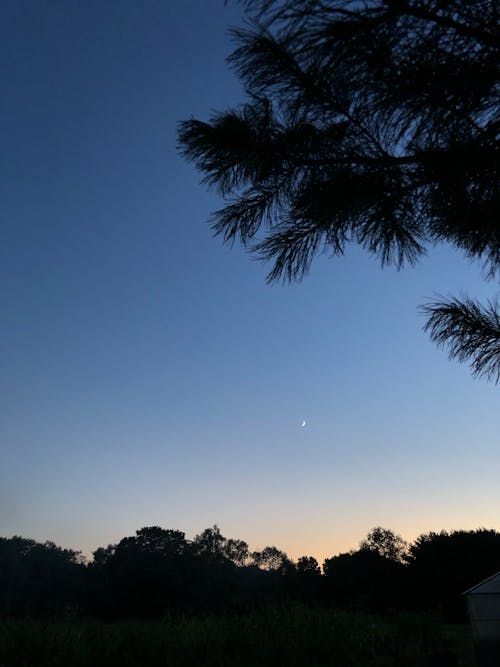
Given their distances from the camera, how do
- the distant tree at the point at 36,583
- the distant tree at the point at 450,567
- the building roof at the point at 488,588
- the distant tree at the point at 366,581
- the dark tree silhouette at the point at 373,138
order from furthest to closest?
the distant tree at the point at 36,583
the distant tree at the point at 366,581
the distant tree at the point at 450,567
the building roof at the point at 488,588
the dark tree silhouette at the point at 373,138

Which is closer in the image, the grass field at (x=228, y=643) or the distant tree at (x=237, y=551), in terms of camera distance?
the grass field at (x=228, y=643)

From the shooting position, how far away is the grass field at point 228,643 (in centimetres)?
756

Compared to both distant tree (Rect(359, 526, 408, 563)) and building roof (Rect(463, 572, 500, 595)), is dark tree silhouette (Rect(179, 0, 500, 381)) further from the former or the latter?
distant tree (Rect(359, 526, 408, 563))

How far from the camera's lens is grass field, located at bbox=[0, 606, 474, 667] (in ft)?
24.8

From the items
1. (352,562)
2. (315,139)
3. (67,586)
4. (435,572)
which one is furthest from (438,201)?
(67,586)

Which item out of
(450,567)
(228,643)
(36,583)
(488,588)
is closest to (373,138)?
(228,643)

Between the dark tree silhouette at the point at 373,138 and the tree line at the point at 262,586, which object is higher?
the dark tree silhouette at the point at 373,138

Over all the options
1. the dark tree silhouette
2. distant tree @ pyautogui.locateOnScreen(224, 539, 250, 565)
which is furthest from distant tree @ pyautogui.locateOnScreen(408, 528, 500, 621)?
distant tree @ pyautogui.locateOnScreen(224, 539, 250, 565)

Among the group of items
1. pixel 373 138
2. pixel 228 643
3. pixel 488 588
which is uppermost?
pixel 373 138

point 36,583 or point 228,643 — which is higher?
point 36,583

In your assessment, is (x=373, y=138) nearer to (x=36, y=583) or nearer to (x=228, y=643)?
(x=228, y=643)

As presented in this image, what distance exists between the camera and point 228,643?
29.3 ft

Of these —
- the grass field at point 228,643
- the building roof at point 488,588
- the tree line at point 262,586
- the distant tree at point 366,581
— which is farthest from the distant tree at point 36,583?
the building roof at point 488,588

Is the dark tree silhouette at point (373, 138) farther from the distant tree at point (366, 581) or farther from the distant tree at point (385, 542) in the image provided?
the distant tree at point (385, 542)
